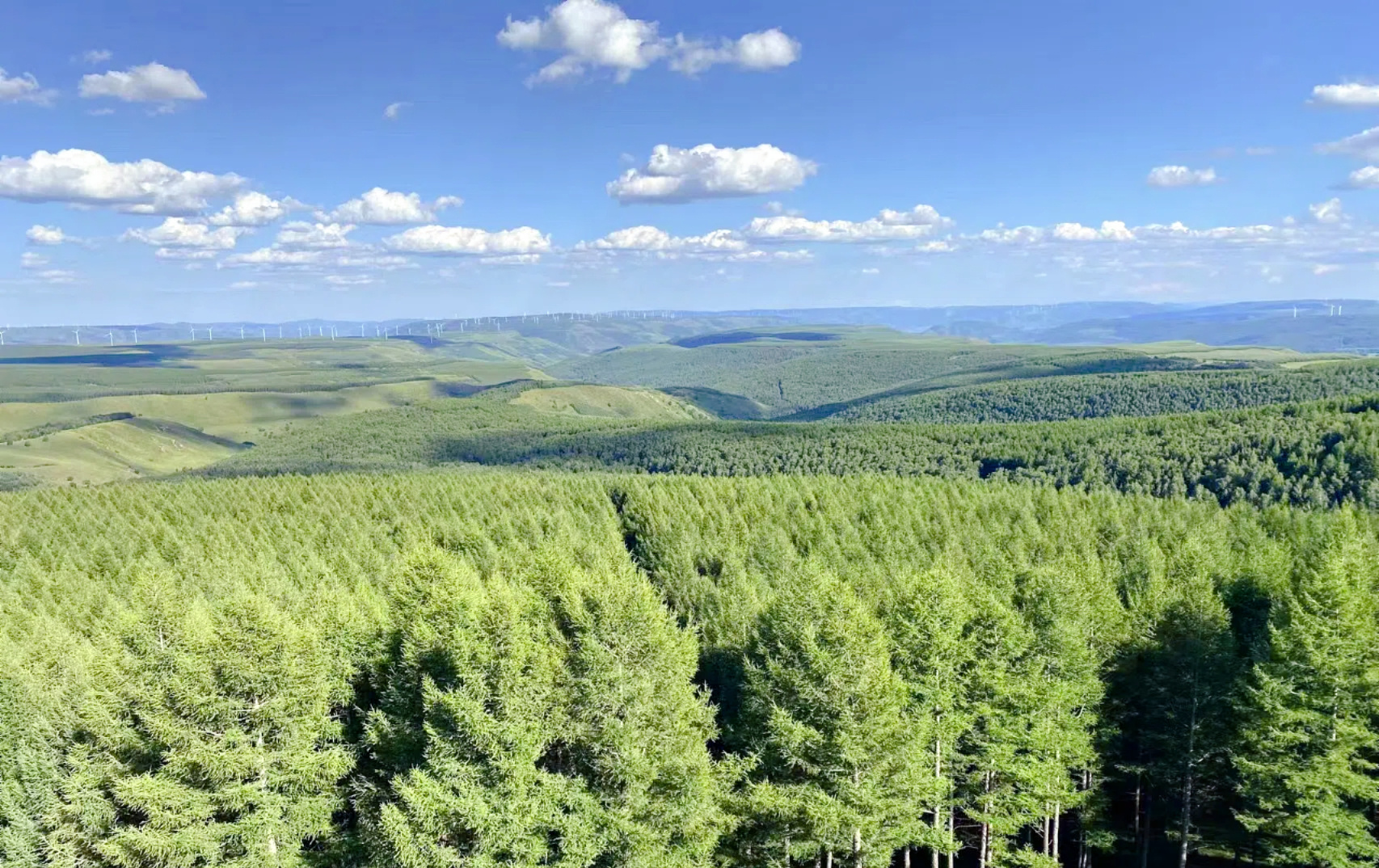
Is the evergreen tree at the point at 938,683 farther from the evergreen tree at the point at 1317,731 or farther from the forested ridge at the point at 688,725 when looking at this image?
the evergreen tree at the point at 1317,731

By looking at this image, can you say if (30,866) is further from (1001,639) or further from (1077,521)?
(1077,521)

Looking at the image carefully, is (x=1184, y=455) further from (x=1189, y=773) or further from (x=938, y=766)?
(x=938, y=766)

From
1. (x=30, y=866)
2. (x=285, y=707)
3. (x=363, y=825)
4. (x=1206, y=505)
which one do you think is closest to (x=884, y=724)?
(x=363, y=825)

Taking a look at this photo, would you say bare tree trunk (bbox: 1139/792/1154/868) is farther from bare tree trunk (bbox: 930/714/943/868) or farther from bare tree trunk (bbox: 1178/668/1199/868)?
bare tree trunk (bbox: 930/714/943/868)

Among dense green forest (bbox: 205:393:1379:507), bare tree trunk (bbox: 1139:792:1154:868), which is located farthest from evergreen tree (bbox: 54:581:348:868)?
dense green forest (bbox: 205:393:1379:507)

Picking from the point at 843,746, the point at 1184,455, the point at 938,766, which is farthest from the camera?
the point at 1184,455

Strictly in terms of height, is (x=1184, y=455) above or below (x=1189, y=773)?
above

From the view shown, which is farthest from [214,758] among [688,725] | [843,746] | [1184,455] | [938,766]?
[1184,455]
